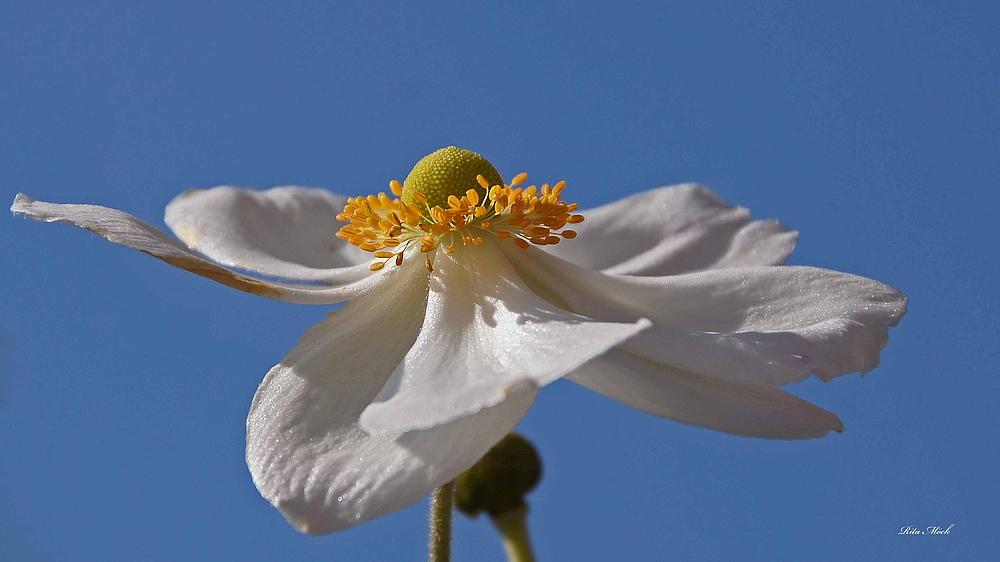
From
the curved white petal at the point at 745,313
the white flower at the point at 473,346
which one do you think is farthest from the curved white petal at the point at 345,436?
the curved white petal at the point at 745,313

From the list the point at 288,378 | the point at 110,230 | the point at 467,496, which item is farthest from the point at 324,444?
the point at 467,496

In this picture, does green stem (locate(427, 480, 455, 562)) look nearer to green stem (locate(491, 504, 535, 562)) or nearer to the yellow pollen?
the yellow pollen

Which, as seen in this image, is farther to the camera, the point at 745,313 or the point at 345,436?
the point at 745,313

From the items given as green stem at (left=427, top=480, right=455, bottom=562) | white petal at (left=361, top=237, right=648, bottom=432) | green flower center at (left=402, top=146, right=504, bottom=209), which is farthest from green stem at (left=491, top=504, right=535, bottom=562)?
green flower center at (left=402, top=146, right=504, bottom=209)

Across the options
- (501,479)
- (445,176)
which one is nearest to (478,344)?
(445,176)

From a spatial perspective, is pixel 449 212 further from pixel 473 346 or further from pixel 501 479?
pixel 501 479
